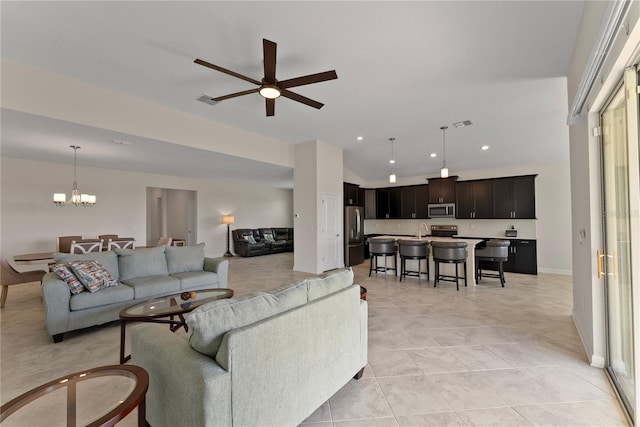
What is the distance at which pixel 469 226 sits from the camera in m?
7.50

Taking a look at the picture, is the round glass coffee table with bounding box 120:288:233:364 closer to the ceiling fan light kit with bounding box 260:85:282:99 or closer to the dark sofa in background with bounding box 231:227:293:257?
the ceiling fan light kit with bounding box 260:85:282:99

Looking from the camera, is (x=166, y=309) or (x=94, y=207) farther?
(x=94, y=207)

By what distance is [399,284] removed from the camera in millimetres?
5398

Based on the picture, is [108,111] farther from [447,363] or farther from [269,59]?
[447,363]

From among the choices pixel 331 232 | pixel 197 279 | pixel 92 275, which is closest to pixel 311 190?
pixel 331 232

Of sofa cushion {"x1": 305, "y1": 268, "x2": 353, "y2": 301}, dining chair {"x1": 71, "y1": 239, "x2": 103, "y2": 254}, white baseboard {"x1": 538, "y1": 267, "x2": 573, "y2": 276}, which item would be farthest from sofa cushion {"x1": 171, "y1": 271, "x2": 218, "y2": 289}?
white baseboard {"x1": 538, "y1": 267, "x2": 573, "y2": 276}

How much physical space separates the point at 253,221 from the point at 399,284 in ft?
23.1

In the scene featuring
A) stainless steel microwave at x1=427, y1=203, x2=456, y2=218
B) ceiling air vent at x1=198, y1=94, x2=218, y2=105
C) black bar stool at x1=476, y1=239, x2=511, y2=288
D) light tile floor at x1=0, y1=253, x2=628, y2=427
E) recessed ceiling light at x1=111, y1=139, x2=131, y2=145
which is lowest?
light tile floor at x1=0, y1=253, x2=628, y2=427

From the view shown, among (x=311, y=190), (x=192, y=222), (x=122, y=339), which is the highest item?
(x=311, y=190)

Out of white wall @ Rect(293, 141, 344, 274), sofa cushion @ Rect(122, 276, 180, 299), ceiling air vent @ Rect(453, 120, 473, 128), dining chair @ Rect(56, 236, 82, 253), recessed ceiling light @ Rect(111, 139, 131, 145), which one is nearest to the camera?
sofa cushion @ Rect(122, 276, 180, 299)

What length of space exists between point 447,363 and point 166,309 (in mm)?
2715

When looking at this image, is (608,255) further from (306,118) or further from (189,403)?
(306,118)

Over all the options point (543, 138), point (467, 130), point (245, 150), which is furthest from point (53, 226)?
point (543, 138)

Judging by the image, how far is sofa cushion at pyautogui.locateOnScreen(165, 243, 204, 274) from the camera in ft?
14.2
